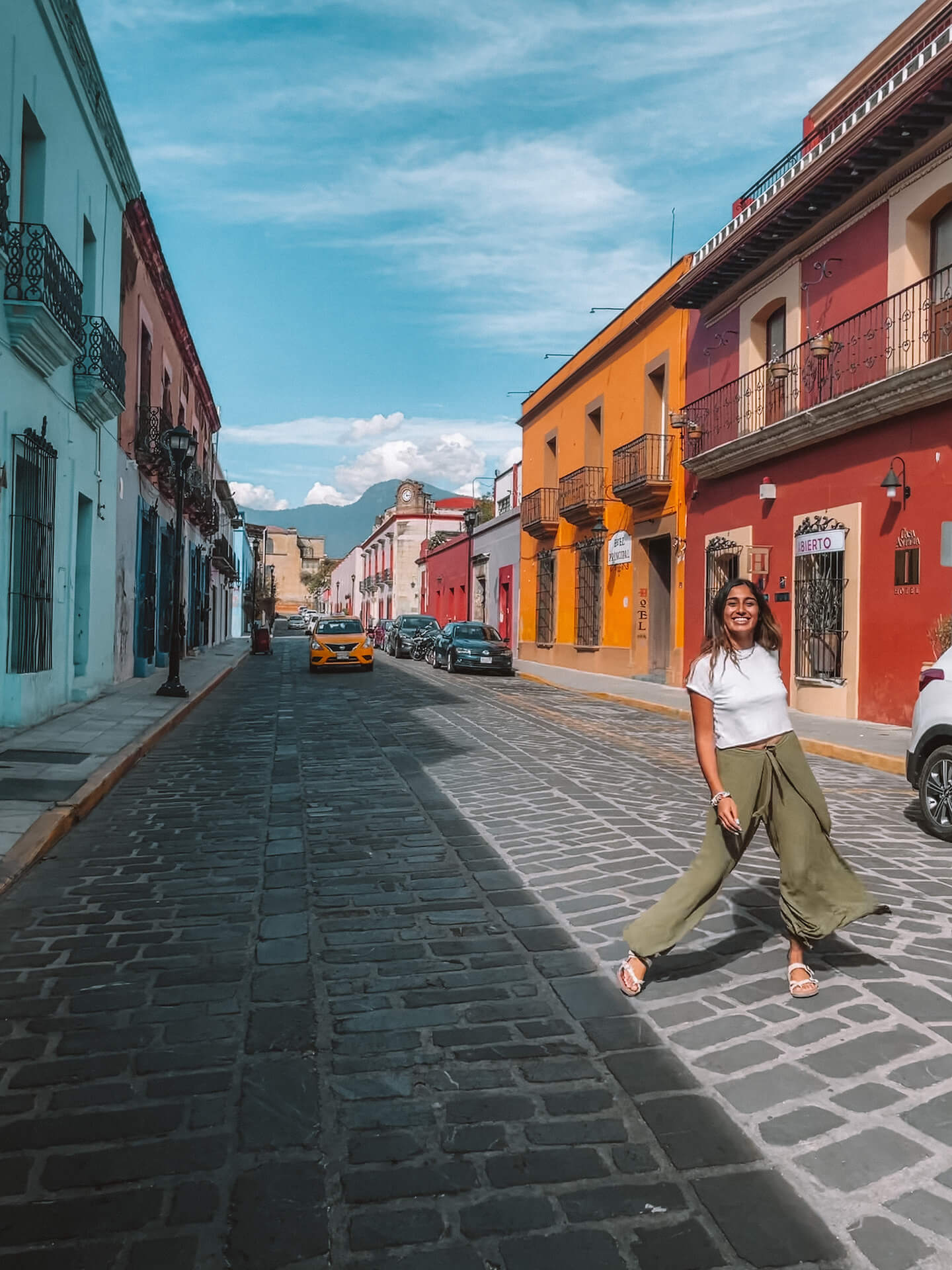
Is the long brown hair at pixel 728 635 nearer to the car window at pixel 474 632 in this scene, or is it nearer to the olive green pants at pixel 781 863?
the olive green pants at pixel 781 863

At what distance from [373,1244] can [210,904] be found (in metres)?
2.78

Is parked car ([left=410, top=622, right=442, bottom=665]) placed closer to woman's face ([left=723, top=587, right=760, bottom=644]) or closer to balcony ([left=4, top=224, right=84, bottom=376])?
balcony ([left=4, top=224, right=84, bottom=376])

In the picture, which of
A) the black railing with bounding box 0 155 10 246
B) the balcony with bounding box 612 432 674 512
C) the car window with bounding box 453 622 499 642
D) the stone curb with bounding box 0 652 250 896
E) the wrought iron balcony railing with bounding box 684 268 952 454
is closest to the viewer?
the stone curb with bounding box 0 652 250 896

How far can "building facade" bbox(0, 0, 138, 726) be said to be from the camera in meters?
10.0

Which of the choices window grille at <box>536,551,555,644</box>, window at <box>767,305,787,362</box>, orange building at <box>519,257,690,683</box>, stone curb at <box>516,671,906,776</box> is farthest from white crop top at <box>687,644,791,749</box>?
window grille at <box>536,551,555,644</box>

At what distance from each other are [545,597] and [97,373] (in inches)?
724

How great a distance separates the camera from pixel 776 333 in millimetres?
16766

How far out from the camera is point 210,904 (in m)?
4.84

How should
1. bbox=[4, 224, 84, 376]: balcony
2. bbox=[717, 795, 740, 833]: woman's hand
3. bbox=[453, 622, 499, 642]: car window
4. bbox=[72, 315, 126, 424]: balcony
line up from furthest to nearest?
bbox=[453, 622, 499, 642]: car window
bbox=[72, 315, 126, 424]: balcony
bbox=[4, 224, 84, 376]: balcony
bbox=[717, 795, 740, 833]: woman's hand

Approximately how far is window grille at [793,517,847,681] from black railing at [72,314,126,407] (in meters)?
10.3

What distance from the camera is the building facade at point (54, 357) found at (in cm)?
1001

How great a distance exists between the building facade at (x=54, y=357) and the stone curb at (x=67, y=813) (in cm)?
186

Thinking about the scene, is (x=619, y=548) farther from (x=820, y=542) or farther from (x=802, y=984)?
(x=802, y=984)

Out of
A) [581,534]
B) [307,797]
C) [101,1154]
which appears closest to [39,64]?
[307,797]
